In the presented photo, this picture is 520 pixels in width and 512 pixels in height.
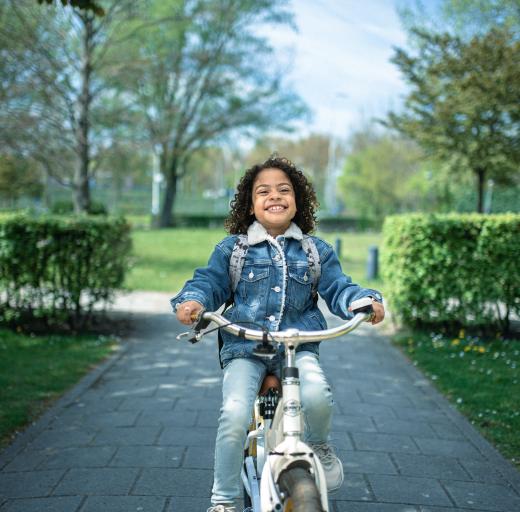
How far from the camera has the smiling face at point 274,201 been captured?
→ 3.17 metres

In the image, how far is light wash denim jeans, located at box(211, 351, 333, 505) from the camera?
2.71 metres

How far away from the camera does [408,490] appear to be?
383 centimetres

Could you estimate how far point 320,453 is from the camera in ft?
9.23

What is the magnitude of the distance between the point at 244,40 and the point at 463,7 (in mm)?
10044

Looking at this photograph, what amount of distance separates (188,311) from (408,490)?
1.94 metres

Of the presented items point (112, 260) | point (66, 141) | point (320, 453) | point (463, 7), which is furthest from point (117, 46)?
point (463, 7)

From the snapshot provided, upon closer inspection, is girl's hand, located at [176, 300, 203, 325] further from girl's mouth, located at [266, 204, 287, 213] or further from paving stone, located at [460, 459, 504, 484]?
paving stone, located at [460, 459, 504, 484]

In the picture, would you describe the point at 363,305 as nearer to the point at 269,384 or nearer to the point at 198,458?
the point at 269,384

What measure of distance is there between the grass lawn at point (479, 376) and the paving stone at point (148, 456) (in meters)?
2.16

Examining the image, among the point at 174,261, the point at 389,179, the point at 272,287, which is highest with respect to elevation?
the point at 389,179

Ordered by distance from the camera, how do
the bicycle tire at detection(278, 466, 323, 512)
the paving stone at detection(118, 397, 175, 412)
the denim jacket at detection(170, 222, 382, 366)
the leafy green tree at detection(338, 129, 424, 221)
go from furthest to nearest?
the leafy green tree at detection(338, 129, 424, 221)
the paving stone at detection(118, 397, 175, 412)
the denim jacket at detection(170, 222, 382, 366)
the bicycle tire at detection(278, 466, 323, 512)

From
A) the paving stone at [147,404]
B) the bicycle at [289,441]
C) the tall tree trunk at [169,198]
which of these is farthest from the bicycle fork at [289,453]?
the tall tree trunk at [169,198]

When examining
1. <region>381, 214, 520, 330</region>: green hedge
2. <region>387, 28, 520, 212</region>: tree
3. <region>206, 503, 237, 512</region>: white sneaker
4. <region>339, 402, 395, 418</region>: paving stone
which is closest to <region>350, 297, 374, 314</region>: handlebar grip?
<region>206, 503, 237, 512</region>: white sneaker

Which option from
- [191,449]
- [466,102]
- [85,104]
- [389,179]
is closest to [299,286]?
[191,449]
